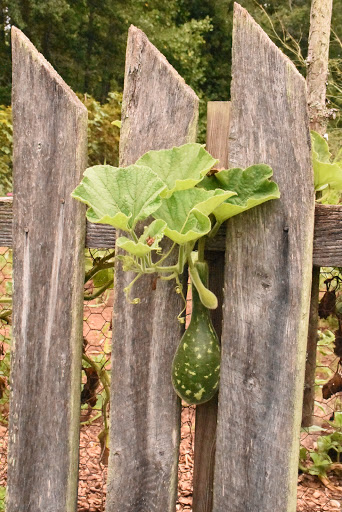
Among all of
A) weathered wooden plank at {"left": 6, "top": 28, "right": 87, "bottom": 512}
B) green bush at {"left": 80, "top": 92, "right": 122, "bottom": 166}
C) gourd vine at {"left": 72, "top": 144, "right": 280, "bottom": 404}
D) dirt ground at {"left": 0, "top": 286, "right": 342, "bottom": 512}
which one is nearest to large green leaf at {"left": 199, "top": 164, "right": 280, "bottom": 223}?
gourd vine at {"left": 72, "top": 144, "right": 280, "bottom": 404}

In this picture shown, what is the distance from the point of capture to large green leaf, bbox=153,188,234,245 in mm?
1009

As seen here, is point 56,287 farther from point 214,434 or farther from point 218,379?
point 214,434

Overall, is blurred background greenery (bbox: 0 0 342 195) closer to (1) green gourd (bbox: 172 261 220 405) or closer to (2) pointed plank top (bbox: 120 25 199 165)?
(2) pointed plank top (bbox: 120 25 199 165)

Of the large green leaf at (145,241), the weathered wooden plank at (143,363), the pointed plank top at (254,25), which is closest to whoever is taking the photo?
the large green leaf at (145,241)

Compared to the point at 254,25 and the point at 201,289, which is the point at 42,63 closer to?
the point at 254,25

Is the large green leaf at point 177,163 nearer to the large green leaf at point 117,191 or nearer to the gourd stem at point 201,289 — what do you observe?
the large green leaf at point 117,191

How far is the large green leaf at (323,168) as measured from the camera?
1.13 meters

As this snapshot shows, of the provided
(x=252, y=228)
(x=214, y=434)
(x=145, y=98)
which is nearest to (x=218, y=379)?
(x=214, y=434)

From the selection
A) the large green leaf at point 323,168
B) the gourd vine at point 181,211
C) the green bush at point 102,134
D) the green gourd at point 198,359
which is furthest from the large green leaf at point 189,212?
the green bush at point 102,134

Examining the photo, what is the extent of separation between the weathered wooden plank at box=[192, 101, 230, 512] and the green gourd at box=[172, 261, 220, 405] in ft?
0.43

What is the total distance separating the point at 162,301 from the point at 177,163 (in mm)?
322

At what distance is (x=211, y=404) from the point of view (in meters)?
1.34

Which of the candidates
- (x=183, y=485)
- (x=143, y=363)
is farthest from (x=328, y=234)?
(x=183, y=485)

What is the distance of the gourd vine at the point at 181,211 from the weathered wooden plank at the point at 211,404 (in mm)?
120
